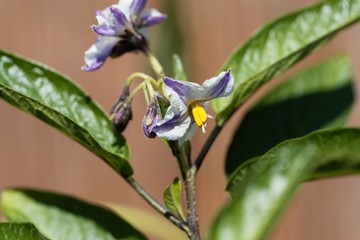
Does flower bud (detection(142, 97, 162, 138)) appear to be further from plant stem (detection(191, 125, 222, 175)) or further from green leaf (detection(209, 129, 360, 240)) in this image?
green leaf (detection(209, 129, 360, 240))

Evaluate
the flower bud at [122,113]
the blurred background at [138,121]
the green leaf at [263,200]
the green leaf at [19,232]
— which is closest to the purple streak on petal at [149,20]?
the flower bud at [122,113]

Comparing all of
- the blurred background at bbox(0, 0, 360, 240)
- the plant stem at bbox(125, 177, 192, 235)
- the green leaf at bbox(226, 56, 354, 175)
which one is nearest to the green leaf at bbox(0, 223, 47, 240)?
the plant stem at bbox(125, 177, 192, 235)

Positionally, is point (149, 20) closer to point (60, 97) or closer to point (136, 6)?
point (136, 6)

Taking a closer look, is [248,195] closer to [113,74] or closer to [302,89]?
[302,89]

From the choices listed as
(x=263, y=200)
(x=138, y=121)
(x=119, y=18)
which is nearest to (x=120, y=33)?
(x=119, y=18)

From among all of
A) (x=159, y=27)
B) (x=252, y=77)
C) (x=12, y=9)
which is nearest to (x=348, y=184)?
(x=159, y=27)
